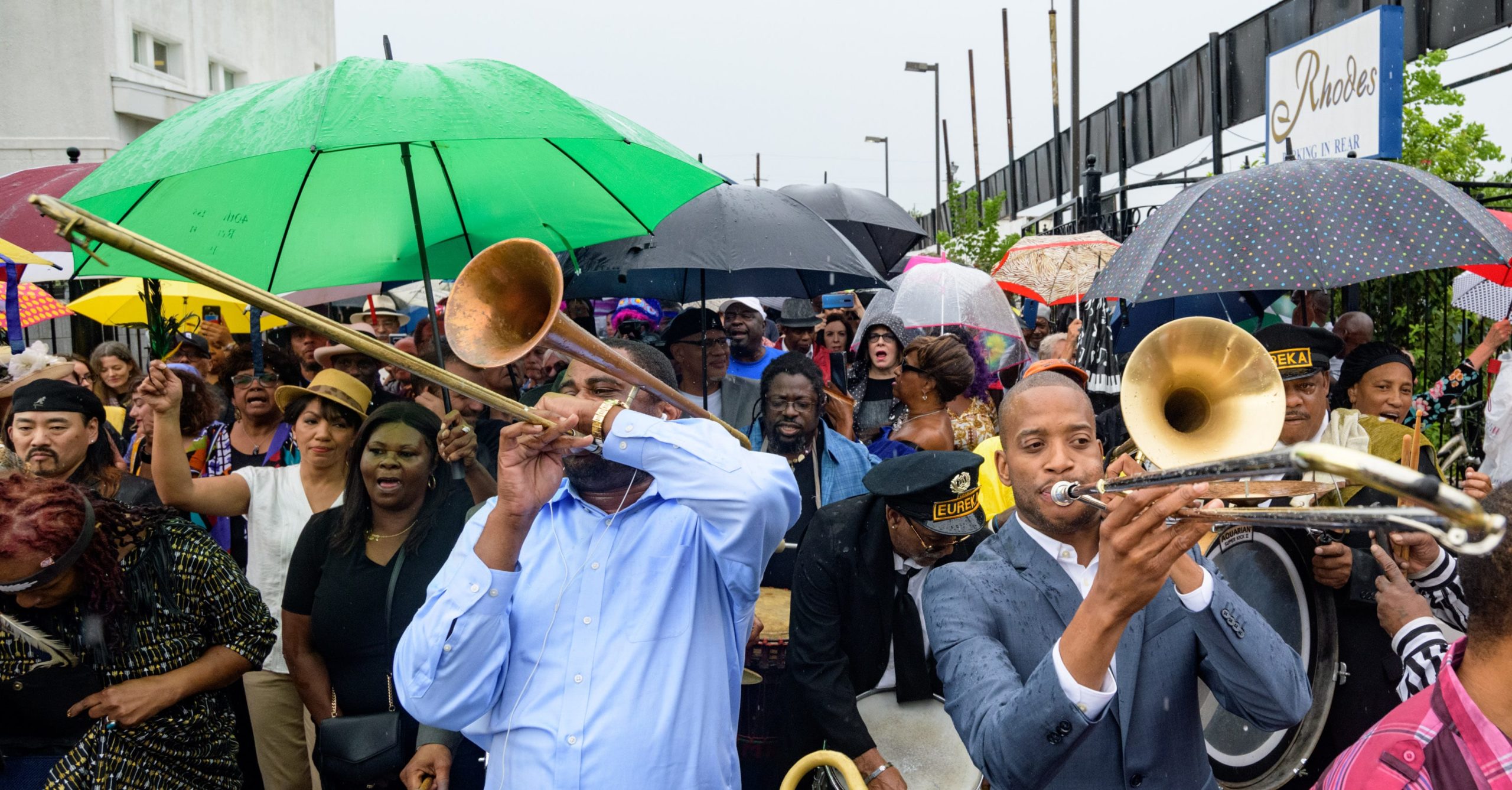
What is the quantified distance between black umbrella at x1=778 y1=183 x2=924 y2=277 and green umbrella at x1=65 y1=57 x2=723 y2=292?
4.54 meters

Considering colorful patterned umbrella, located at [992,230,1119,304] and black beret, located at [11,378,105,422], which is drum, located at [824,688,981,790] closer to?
black beret, located at [11,378,105,422]

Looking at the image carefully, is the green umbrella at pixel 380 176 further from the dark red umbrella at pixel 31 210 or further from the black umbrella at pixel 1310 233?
the dark red umbrella at pixel 31 210

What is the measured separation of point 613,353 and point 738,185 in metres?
3.27

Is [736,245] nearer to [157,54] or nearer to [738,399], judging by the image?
[738,399]

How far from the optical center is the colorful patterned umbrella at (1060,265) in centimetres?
892

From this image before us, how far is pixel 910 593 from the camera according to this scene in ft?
12.3

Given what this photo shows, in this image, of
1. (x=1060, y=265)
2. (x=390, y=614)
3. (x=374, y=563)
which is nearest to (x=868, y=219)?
(x=1060, y=265)

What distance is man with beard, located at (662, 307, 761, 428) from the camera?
656cm

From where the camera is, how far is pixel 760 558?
2865mm

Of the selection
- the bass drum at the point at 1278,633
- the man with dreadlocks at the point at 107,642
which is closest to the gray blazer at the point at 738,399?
the bass drum at the point at 1278,633

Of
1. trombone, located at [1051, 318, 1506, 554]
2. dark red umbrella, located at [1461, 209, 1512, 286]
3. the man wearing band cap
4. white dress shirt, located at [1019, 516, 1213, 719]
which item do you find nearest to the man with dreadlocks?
the man wearing band cap

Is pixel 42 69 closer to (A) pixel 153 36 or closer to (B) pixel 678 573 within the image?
(A) pixel 153 36

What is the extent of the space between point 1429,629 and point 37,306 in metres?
9.67

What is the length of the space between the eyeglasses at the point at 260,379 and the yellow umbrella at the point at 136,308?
1.49 metres
